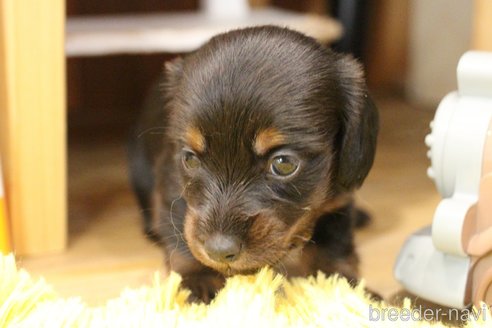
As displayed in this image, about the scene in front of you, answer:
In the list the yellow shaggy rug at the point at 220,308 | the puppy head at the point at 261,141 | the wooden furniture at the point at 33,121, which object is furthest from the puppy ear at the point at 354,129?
the wooden furniture at the point at 33,121

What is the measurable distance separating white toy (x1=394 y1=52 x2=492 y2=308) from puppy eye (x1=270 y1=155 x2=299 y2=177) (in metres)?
0.27

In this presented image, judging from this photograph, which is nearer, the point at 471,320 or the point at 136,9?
the point at 471,320

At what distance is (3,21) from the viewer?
1.55m

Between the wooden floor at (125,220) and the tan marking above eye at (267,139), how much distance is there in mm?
456

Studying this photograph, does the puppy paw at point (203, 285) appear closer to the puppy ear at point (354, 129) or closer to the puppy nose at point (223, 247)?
the puppy nose at point (223, 247)

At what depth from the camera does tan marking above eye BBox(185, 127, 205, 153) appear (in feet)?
4.02

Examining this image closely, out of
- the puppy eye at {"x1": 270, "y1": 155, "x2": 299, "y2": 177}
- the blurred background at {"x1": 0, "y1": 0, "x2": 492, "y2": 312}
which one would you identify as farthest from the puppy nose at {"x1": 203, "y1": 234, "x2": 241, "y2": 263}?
the blurred background at {"x1": 0, "y1": 0, "x2": 492, "y2": 312}

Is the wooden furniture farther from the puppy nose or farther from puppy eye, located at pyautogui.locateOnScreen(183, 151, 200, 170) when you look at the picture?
the puppy nose

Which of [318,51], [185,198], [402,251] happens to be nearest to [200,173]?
[185,198]

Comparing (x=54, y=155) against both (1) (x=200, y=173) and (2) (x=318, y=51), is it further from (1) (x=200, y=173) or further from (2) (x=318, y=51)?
(2) (x=318, y=51)

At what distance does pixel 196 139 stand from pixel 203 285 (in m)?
0.27

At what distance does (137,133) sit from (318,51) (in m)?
0.70

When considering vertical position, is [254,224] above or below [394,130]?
above

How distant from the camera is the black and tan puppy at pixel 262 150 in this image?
3.89 ft
